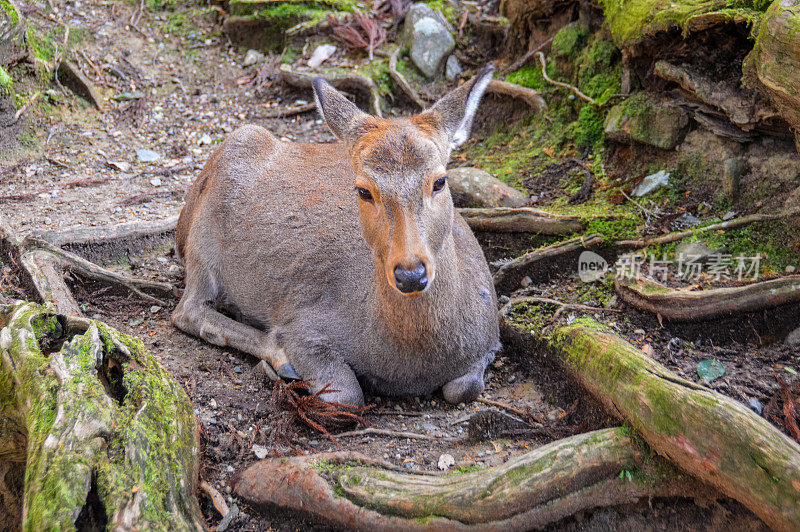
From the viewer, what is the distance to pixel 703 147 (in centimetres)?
550

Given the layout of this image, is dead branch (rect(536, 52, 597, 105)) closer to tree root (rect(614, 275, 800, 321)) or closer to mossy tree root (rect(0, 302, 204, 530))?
tree root (rect(614, 275, 800, 321))

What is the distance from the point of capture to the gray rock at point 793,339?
4344 millimetres

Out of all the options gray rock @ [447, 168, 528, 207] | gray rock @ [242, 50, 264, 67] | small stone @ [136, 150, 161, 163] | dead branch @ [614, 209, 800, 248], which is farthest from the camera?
gray rock @ [242, 50, 264, 67]

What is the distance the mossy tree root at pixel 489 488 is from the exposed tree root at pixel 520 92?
16.8 feet

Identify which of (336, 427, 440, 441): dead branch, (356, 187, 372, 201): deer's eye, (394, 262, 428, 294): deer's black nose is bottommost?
(336, 427, 440, 441): dead branch

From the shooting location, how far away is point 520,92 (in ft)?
25.6

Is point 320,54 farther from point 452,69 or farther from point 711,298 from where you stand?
point 711,298

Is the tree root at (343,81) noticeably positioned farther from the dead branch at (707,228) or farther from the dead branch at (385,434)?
the dead branch at (385,434)

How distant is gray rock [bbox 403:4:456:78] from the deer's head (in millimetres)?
5181

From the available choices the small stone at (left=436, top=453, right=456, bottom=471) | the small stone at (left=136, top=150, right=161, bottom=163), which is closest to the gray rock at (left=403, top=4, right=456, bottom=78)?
the small stone at (left=136, top=150, right=161, bottom=163)

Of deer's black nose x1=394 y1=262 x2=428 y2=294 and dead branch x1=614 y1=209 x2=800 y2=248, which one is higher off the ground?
deer's black nose x1=394 y1=262 x2=428 y2=294

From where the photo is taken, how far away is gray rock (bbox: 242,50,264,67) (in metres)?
10.4

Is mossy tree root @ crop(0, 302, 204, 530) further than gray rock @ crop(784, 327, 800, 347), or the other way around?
gray rock @ crop(784, 327, 800, 347)

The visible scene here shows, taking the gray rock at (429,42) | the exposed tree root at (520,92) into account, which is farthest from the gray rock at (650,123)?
the gray rock at (429,42)
